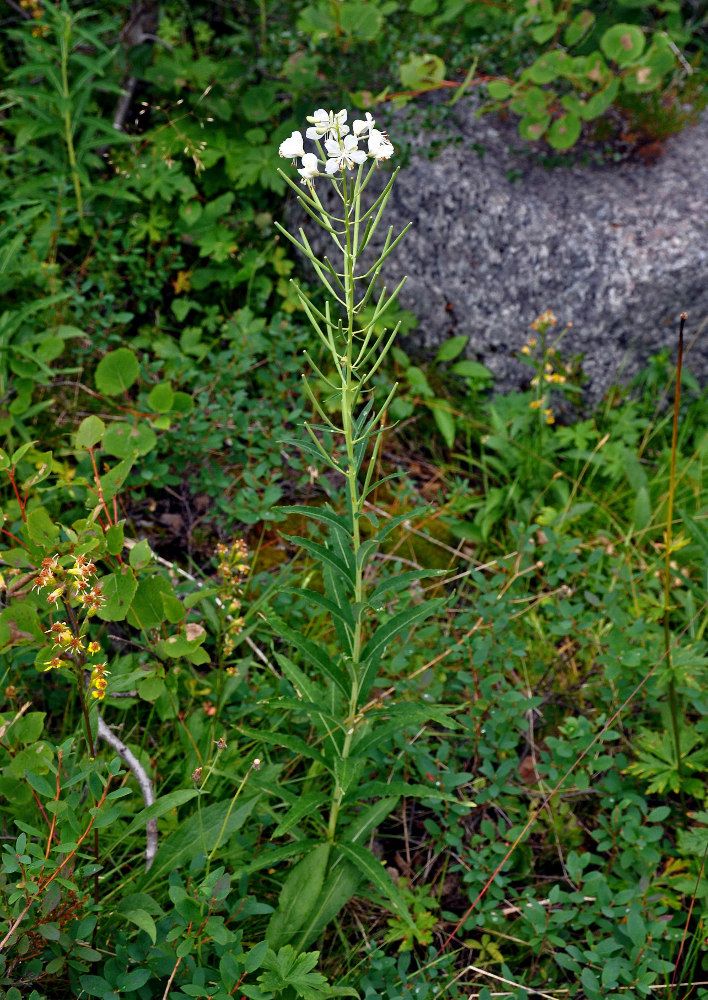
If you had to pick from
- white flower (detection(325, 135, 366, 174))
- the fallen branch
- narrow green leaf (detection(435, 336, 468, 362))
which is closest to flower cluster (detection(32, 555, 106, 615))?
the fallen branch

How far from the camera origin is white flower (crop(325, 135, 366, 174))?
1314 mm

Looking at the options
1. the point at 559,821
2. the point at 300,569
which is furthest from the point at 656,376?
the point at 559,821

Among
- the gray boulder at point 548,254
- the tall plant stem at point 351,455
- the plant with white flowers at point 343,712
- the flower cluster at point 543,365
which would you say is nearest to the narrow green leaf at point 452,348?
the gray boulder at point 548,254

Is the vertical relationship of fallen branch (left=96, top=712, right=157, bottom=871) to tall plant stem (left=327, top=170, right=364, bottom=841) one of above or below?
below

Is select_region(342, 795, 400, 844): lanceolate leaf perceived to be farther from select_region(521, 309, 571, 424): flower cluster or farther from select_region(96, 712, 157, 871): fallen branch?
select_region(521, 309, 571, 424): flower cluster

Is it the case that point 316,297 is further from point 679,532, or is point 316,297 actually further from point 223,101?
point 679,532

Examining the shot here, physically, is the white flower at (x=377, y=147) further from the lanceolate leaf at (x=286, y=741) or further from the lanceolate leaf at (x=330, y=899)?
the lanceolate leaf at (x=330, y=899)

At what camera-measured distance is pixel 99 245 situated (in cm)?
322

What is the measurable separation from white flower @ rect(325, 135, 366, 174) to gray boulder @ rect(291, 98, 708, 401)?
6.61 ft

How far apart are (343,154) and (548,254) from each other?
209cm

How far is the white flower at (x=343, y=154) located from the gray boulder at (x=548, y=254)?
6.61 feet

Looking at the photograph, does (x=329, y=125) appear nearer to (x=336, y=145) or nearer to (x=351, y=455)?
(x=336, y=145)

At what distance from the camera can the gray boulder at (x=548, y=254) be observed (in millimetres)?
3170

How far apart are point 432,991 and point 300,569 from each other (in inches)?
51.4
